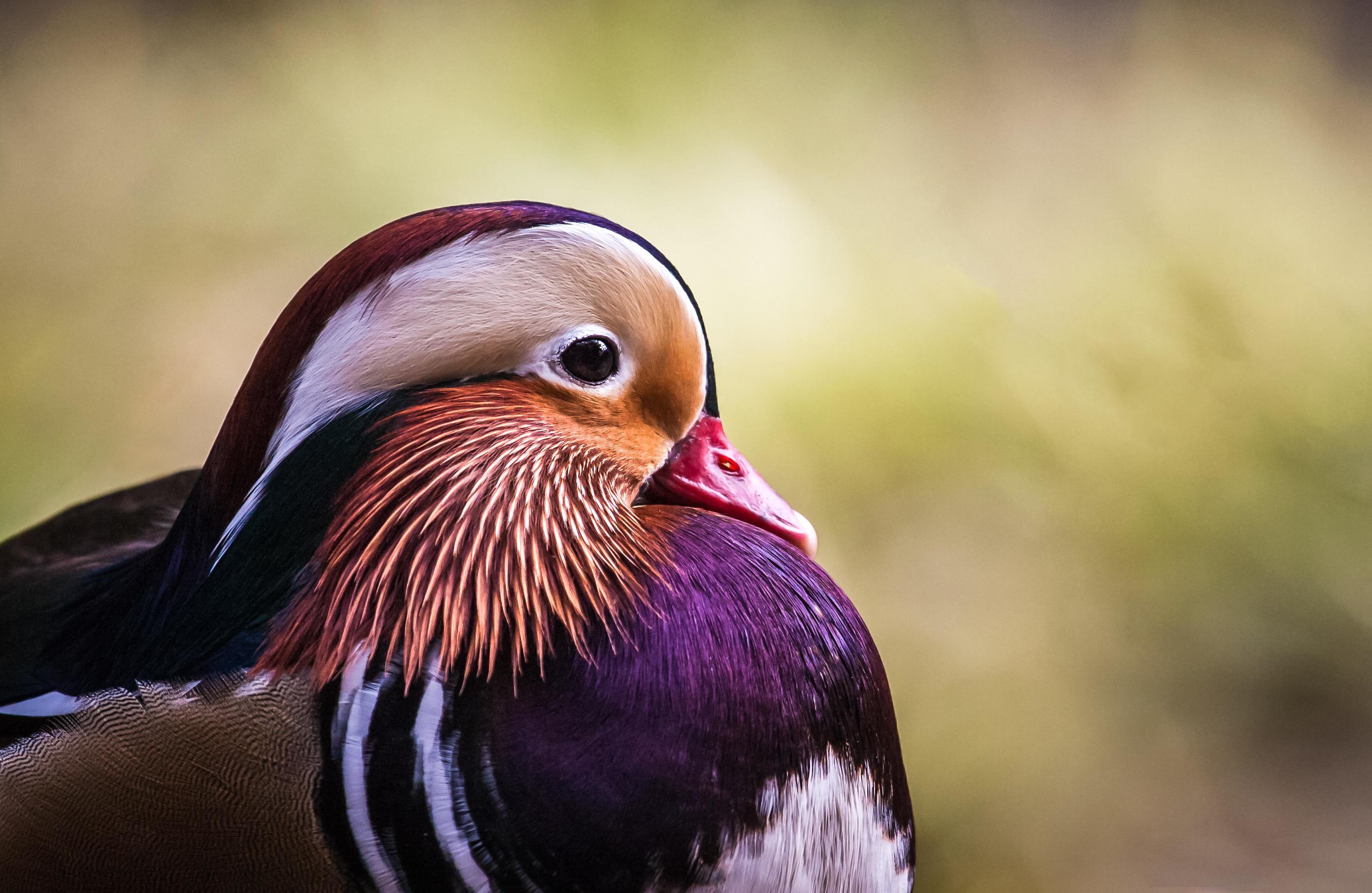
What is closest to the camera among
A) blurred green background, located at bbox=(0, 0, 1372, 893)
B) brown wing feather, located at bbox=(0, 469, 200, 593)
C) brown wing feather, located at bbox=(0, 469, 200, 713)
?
brown wing feather, located at bbox=(0, 469, 200, 713)

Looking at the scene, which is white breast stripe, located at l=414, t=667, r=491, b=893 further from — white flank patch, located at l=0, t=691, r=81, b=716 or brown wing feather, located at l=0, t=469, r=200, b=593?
brown wing feather, located at l=0, t=469, r=200, b=593

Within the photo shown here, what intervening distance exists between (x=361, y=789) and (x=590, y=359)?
219 millimetres

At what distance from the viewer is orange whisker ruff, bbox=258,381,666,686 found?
454 millimetres

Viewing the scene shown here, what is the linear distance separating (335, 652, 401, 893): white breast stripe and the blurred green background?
2.47 ft

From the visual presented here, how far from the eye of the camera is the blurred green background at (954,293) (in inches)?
44.3

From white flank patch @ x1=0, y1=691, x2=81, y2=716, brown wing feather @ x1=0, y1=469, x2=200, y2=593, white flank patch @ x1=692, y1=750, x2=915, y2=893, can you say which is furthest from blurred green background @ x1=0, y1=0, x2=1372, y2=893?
white flank patch @ x1=0, y1=691, x2=81, y2=716

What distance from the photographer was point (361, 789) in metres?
0.44

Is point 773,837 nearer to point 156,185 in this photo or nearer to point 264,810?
point 264,810

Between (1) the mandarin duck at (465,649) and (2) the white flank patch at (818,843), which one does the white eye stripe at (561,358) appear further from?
(2) the white flank patch at (818,843)

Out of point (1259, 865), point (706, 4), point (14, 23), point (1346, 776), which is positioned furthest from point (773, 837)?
point (14, 23)

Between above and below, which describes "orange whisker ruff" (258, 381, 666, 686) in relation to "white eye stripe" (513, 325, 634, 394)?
below

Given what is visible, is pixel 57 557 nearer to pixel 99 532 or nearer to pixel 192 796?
pixel 99 532

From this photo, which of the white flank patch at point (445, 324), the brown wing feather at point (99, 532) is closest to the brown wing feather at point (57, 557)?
the brown wing feather at point (99, 532)

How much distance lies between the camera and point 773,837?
46cm
